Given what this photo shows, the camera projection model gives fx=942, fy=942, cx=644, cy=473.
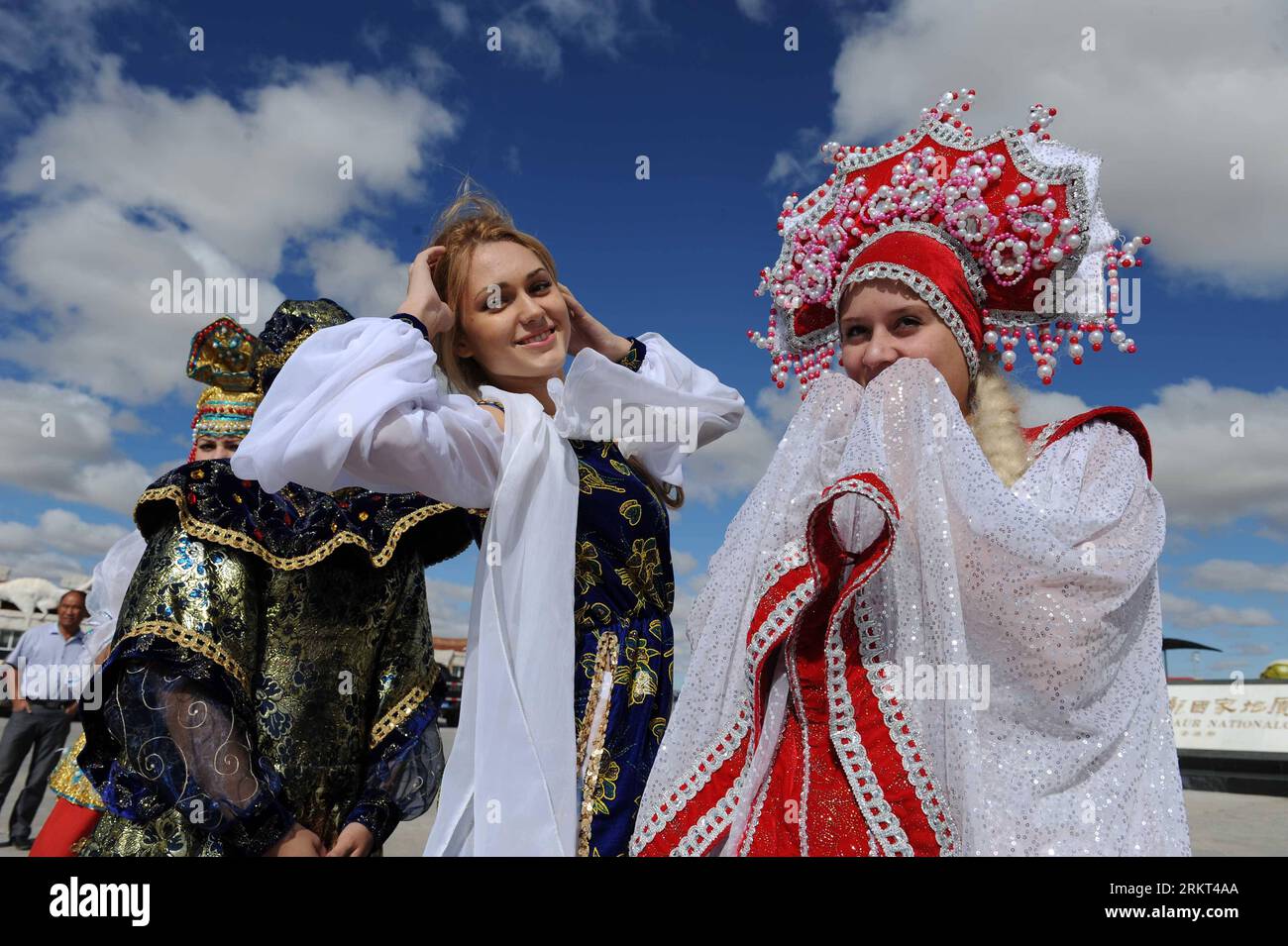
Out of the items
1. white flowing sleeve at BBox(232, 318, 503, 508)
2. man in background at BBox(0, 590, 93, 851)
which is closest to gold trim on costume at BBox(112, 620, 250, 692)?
white flowing sleeve at BBox(232, 318, 503, 508)

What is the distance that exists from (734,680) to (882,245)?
43.1 inches

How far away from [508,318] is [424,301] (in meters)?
0.28

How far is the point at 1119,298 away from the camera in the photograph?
2.47 m

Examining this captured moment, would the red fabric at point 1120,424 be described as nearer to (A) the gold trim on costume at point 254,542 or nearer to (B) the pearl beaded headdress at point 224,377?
(A) the gold trim on costume at point 254,542

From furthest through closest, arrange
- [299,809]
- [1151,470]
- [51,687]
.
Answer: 1. [51,687]
2. [299,809]
3. [1151,470]

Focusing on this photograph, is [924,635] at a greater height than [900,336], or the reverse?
[900,336]

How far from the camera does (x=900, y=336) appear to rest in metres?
2.19

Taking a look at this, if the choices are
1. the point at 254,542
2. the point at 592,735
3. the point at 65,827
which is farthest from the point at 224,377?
the point at 592,735

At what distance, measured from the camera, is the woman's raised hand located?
238cm

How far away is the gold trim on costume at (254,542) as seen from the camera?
2.30m

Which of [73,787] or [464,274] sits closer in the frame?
[464,274]

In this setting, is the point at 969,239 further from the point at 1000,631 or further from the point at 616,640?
the point at 616,640
